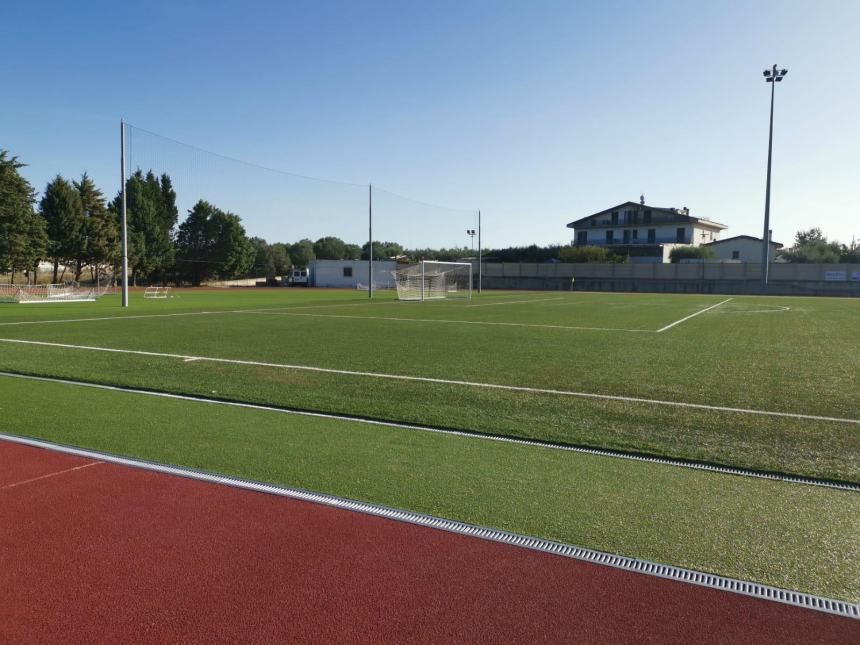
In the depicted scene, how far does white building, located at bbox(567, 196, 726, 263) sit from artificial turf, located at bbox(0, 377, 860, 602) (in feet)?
231

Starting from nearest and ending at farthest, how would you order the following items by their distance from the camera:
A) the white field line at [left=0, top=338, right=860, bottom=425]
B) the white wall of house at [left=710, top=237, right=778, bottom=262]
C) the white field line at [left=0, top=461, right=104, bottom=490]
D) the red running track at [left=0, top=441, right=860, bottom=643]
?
the red running track at [left=0, top=441, right=860, bottom=643] → the white field line at [left=0, top=461, right=104, bottom=490] → the white field line at [left=0, top=338, right=860, bottom=425] → the white wall of house at [left=710, top=237, right=778, bottom=262]

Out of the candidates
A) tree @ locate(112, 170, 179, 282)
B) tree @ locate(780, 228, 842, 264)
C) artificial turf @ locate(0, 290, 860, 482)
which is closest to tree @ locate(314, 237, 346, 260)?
tree @ locate(112, 170, 179, 282)

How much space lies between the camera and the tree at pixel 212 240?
227ft

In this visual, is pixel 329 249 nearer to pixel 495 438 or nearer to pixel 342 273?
pixel 342 273

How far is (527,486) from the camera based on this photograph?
433 cm

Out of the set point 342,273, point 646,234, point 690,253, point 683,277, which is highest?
point 646,234

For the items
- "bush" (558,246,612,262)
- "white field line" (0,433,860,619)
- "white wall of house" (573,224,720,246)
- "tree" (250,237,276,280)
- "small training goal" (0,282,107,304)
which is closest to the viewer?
"white field line" (0,433,860,619)

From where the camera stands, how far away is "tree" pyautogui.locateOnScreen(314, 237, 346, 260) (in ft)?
363

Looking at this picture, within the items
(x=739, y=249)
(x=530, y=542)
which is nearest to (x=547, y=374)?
(x=530, y=542)

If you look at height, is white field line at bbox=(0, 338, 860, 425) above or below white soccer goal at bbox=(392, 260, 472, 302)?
below

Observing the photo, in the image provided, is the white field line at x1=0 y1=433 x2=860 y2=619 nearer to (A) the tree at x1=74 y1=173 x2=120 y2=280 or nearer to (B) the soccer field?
(B) the soccer field

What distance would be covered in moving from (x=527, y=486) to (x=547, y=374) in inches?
195

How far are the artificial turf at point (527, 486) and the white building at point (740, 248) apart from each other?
74.7 meters

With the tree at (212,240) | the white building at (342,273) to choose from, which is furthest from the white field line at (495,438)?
the tree at (212,240)
